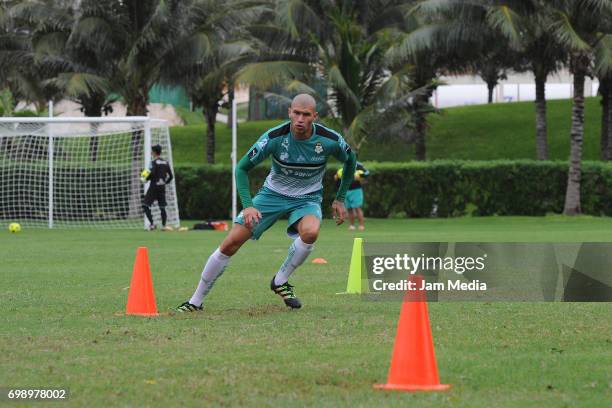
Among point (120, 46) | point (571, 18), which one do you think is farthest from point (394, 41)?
point (120, 46)

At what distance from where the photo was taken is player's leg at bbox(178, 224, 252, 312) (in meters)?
9.92

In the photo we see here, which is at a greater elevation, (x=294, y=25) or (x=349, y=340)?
(x=294, y=25)

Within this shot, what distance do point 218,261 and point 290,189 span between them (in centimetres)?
89

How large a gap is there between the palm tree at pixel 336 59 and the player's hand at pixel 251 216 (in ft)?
84.7

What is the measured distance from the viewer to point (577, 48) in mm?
31719

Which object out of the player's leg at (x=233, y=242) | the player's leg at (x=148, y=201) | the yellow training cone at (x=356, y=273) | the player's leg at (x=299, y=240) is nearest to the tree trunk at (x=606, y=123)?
the player's leg at (x=148, y=201)

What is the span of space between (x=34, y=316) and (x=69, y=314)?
31cm

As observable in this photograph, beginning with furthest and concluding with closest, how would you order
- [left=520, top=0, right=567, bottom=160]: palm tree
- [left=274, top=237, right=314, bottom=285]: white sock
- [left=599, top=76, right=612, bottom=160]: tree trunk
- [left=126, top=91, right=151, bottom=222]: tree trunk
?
1. [left=599, top=76, right=612, bottom=160]: tree trunk
2. [left=520, top=0, right=567, bottom=160]: palm tree
3. [left=126, top=91, right=151, bottom=222]: tree trunk
4. [left=274, top=237, right=314, bottom=285]: white sock

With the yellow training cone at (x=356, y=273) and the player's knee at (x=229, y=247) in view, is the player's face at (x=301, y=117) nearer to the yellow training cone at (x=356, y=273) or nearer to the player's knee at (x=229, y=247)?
the player's knee at (x=229, y=247)

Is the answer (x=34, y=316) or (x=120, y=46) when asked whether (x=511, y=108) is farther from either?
(x=34, y=316)

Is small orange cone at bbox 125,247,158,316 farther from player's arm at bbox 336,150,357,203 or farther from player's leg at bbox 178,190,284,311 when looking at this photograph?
player's arm at bbox 336,150,357,203

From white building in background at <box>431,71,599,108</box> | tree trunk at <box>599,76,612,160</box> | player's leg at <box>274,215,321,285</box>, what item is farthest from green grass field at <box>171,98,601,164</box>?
player's leg at <box>274,215,321,285</box>

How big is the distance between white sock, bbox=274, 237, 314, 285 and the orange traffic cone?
12.5ft

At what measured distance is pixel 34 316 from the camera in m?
9.90
